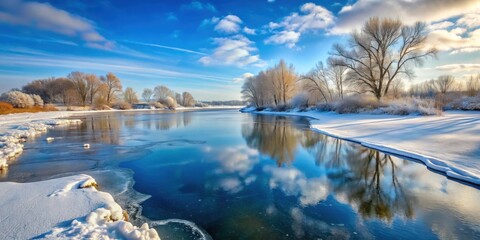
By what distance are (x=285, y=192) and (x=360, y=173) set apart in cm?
284

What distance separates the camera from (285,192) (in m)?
5.34

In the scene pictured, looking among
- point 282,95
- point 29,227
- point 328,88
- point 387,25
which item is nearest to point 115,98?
point 282,95

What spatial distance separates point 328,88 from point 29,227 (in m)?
40.7

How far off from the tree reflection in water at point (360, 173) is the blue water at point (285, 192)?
0.02 meters

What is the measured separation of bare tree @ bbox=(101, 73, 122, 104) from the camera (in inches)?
2688

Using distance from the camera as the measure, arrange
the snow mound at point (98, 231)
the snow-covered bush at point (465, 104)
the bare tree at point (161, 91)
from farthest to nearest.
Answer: the bare tree at point (161, 91) → the snow-covered bush at point (465, 104) → the snow mound at point (98, 231)

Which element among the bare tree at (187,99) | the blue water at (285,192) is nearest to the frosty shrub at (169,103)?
the bare tree at (187,99)

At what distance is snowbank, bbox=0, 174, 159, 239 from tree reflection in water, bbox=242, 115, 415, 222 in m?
4.15

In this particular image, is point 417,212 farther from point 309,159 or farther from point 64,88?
point 64,88

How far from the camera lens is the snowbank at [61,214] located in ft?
9.80

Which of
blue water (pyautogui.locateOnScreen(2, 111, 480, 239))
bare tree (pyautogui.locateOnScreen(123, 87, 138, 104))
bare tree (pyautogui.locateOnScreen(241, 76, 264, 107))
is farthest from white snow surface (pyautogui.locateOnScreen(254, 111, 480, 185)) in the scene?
bare tree (pyautogui.locateOnScreen(123, 87, 138, 104))

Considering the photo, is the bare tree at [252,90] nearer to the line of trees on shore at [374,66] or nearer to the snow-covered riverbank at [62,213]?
the line of trees on shore at [374,66]

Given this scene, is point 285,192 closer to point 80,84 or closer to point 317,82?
point 317,82

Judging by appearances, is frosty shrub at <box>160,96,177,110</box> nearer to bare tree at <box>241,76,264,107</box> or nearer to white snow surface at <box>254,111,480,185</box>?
bare tree at <box>241,76,264,107</box>
